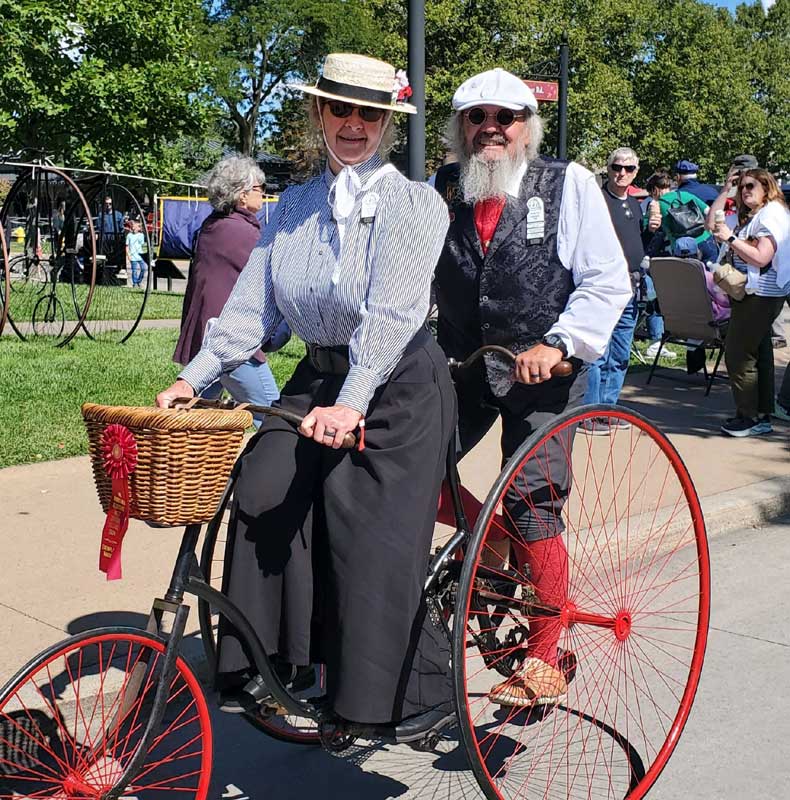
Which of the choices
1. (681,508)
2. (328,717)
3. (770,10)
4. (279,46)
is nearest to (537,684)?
(328,717)

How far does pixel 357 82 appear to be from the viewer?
9.73ft

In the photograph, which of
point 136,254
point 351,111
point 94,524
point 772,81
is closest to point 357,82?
point 351,111

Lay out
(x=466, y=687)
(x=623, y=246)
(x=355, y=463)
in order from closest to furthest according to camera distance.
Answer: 1. (x=466, y=687)
2. (x=355, y=463)
3. (x=623, y=246)

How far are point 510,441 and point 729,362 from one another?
5.55 m

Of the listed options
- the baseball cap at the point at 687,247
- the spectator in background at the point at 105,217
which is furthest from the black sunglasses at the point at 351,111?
the spectator in background at the point at 105,217

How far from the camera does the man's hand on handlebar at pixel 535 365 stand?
3262mm

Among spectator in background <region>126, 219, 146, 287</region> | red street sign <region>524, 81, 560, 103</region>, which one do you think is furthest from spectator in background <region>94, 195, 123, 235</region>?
red street sign <region>524, 81, 560, 103</region>

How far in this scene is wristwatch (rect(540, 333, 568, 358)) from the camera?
11.0 feet

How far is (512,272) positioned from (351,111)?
2.55ft

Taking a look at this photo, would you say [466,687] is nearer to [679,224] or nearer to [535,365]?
[535,365]

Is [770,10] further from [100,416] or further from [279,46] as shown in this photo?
[100,416]

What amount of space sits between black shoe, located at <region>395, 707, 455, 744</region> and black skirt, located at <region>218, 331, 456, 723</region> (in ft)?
0.10

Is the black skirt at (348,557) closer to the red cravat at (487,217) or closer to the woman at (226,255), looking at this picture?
the red cravat at (487,217)

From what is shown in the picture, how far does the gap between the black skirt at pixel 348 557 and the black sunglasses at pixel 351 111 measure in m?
0.70
